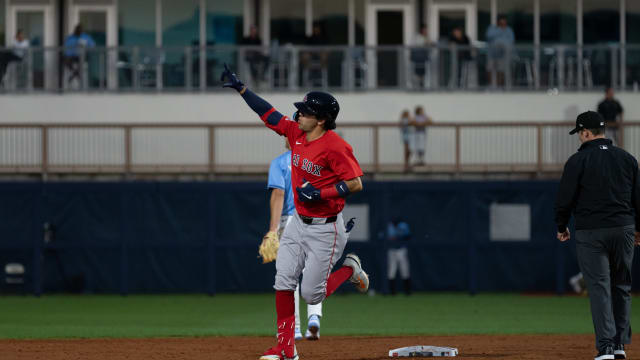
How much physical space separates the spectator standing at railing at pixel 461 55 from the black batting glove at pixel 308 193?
62.1ft

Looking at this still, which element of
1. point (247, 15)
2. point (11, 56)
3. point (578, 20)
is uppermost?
point (247, 15)

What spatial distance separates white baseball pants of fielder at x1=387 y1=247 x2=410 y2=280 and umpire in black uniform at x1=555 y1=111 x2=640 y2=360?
40.4 ft

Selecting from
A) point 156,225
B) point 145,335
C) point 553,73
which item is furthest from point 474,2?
point 145,335

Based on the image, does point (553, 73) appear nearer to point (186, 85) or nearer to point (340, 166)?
point (186, 85)

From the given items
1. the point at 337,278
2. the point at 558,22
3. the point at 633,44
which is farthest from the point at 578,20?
the point at 337,278

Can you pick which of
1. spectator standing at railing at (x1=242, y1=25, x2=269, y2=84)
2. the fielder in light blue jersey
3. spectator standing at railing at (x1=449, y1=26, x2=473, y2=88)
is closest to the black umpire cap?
the fielder in light blue jersey

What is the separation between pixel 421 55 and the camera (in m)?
28.1

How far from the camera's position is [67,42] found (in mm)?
28453

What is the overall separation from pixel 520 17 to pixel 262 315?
15179 millimetres

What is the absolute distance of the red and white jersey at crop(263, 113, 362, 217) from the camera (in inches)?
Answer: 381

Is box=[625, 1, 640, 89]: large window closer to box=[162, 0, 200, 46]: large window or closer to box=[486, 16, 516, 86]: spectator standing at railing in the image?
box=[486, 16, 516, 86]: spectator standing at railing

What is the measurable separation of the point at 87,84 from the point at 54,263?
6728 millimetres

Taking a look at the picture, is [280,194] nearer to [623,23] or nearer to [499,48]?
[499,48]

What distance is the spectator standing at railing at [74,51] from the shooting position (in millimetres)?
28031
